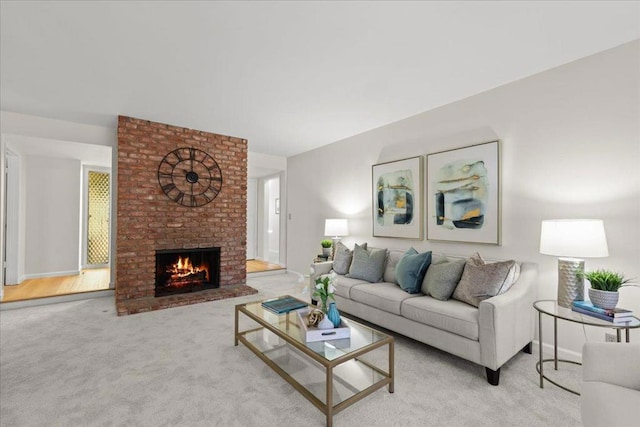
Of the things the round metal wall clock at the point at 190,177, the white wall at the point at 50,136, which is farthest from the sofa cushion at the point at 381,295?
the white wall at the point at 50,136

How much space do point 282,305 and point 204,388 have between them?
0.86 m

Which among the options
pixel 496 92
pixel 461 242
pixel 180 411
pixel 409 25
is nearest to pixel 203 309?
pixel 180 411

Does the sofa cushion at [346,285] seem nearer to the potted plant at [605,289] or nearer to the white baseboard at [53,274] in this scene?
the potted plant at [605,289]

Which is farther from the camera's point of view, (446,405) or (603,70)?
(603,70)

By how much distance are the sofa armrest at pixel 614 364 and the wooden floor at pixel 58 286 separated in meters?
5.25

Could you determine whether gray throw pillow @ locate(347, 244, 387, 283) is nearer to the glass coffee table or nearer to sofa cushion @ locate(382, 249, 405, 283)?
sofa cushion @ locate(382, 249, 405, 283)

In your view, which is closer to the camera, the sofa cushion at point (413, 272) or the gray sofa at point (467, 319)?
the gray sofa at point (467, 319)

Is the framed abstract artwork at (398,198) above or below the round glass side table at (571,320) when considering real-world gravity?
above

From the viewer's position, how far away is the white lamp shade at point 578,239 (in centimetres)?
208

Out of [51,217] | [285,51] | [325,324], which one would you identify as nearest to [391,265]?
[325,324]

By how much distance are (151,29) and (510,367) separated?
3820 mm

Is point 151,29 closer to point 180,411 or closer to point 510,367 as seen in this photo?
point 180,411

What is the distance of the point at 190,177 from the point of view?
15.0 ft

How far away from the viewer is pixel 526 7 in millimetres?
1889
